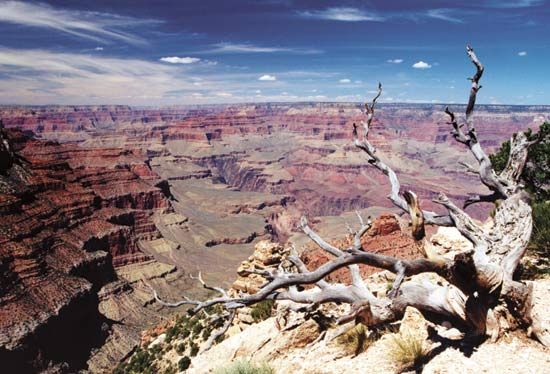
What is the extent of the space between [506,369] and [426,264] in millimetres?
2264

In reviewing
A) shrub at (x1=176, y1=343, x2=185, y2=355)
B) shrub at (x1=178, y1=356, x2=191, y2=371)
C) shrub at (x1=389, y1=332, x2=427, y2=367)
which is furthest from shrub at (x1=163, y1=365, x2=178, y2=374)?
shrub at (x1=389, y1=332, x2=427, y2=367)

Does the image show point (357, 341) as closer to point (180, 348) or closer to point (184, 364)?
point (184, 364)

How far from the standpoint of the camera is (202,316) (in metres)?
27.9

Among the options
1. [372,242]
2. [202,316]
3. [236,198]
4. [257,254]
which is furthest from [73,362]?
[236,198]

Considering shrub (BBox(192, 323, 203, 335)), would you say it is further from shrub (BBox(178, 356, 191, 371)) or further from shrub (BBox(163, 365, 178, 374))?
shrub (BBox(178, 356, 191, 371))

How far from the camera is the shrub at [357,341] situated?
990 centimetres

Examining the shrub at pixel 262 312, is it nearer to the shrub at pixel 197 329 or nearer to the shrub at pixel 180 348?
the shrub at pixel 180 348

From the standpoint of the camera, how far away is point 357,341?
994 cm

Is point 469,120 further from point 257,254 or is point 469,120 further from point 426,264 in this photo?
point 257,254

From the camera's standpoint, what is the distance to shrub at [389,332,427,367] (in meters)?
8.41

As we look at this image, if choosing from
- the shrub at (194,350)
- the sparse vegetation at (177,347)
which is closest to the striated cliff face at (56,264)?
the sparse vegetation at (177,347)

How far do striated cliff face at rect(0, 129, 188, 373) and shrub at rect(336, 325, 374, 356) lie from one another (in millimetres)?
42590

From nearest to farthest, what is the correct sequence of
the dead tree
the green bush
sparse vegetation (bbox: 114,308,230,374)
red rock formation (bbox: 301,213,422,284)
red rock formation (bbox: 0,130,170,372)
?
the dead tree < sparse vegetation (bbox: 114,308,230,374) < red rock formation (bbox: 301,213,422,284) < the green bush < red rock formation (bbox: 0,130,170,372)

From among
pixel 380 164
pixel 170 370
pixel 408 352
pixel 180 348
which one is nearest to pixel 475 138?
Answer: pixel 380 164
